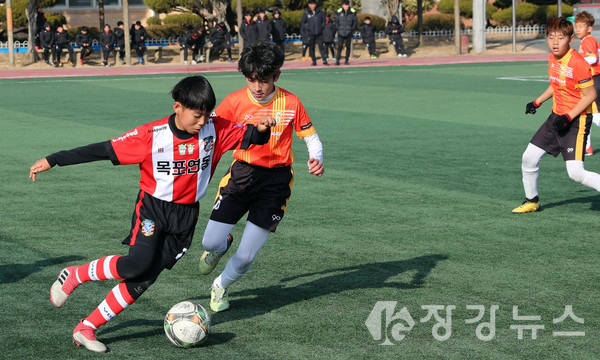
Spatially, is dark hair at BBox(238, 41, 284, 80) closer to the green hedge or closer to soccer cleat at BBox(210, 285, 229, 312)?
soccer cleat at BBox(210, 285, 229, 312)

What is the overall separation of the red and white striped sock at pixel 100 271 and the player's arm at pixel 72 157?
2.05ft

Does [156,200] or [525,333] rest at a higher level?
[156,200]

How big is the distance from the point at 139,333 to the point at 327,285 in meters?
1.60

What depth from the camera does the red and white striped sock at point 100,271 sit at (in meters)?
5.22

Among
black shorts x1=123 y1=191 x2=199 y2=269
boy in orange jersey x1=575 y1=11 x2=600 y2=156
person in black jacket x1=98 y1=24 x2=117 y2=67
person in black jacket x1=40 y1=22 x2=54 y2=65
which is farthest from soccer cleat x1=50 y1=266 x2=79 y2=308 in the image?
person in black jacket x1=40 y1=22 x2=54 y2=65

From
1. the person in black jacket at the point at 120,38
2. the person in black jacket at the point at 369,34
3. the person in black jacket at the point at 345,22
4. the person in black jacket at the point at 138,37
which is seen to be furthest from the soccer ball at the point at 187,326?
the person in black jacket at the point at 369,34

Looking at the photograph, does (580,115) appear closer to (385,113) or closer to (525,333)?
(525,333)

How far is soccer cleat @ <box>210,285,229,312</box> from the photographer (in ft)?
19.6

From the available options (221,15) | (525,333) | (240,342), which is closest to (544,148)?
(525,333)

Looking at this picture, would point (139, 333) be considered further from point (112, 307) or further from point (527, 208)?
point (527, 208)

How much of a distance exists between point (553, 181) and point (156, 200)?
6.67 meters

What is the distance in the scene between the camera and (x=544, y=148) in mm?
8836

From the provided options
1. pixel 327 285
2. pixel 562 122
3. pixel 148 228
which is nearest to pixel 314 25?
pixel 562 122

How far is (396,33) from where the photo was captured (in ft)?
124
